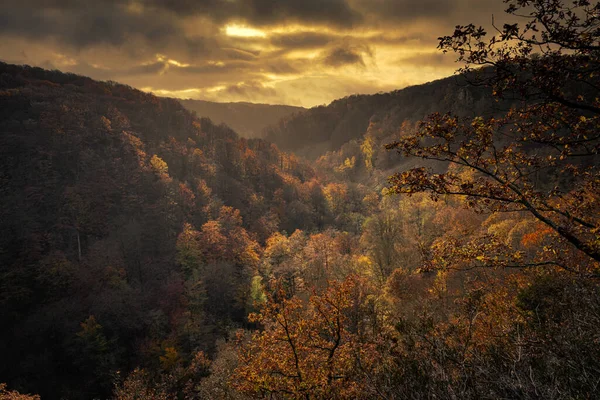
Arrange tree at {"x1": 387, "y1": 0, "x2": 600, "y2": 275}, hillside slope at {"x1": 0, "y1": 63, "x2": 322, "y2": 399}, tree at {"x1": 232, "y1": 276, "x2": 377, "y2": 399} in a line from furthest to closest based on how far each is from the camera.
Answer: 1. hillside slope at {"x1": 0, "y1": 63, "x2": 322, "y2": 399}
2. tree at {"x1": 232, "y1": 276, "x2": 377, "y2": 399}
3. tree at {"x1": 387, "y1": 0, "x2": 600, "y2": 275}

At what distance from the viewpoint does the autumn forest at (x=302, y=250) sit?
6.14m

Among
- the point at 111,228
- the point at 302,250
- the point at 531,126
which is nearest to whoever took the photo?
the point at 531,126

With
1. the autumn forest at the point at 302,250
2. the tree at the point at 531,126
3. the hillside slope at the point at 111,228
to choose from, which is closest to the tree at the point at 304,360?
the autumn forest at the point at 302,250

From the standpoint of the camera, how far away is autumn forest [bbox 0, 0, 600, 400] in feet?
20.1

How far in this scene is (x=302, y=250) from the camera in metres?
61.8

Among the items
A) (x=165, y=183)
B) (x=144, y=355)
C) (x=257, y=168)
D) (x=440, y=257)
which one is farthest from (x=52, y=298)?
→ (x=257, y=168)

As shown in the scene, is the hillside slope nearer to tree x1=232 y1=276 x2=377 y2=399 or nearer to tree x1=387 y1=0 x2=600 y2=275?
tree x1=232 y1=276 x2=377 y2=399

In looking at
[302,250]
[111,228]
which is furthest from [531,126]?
[111,228]

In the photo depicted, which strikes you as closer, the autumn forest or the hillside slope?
the autumn forest

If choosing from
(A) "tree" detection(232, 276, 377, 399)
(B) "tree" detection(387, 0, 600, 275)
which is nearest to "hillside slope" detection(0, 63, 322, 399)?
(A) "tree" detection(232, 276, 377, 399)

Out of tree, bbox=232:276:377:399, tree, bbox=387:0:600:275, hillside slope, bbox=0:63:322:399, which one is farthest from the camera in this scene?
hillside slope, bbox=0:63:322:399

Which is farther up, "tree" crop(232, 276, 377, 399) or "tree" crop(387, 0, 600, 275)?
"tree" crop(387, 0, 600, 275)

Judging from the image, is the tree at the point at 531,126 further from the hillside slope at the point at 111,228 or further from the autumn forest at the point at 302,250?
the hillside slope at the point at 111,228

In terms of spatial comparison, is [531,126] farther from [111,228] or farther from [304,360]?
[111,228]
